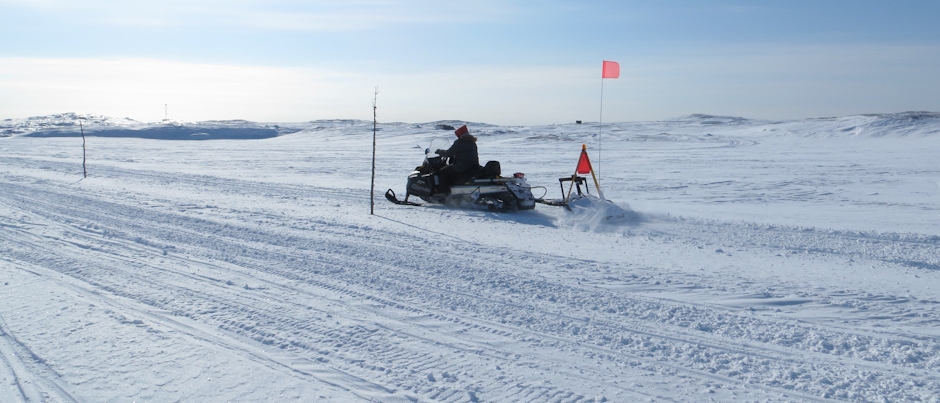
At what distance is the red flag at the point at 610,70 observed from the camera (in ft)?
36.3

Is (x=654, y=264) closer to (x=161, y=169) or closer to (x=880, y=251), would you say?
(x=880, y=251)

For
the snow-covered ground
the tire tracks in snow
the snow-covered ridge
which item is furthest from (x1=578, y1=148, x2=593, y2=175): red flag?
the snow-covered ridge

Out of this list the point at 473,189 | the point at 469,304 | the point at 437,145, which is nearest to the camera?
the point at 469,304

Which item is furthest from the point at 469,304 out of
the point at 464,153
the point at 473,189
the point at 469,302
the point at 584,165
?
the point at 464,153

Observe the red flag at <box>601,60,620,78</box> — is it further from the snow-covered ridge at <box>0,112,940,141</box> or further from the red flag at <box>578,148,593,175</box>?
the snow-covered ridge at <box>0,112,940,141</box>

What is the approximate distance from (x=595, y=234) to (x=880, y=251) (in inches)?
130

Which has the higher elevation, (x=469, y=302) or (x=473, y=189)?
(x=473, y=189)

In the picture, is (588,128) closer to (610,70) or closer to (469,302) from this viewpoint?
(610,70)

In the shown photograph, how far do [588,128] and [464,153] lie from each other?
146 ft

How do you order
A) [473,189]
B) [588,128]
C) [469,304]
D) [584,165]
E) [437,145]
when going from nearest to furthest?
[469,304]
[584,165]
[473,189]
[437,145]
[588,128]

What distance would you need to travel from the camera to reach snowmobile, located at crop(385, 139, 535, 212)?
10.5 meters

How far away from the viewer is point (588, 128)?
2128 inches

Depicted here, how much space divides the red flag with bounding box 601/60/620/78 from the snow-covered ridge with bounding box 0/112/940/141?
58.7ft

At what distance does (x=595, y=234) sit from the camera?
8.54 metres
